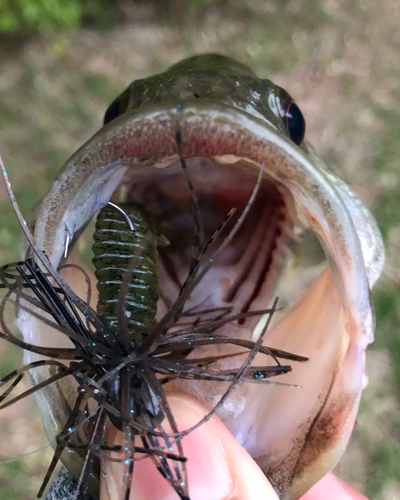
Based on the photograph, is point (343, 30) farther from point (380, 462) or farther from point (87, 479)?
point (87, 479)

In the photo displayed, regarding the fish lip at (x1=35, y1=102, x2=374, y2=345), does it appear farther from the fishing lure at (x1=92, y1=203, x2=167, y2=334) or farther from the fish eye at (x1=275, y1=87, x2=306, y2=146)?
the fish eye at (x1=275, y1=87, x2=306, y2=146)

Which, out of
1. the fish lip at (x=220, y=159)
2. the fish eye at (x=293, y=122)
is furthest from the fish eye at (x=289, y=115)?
the fish lip at (x=220, y=159)

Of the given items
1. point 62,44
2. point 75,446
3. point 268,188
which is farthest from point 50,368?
point 62,44

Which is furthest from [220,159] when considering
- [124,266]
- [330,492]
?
[330,492]

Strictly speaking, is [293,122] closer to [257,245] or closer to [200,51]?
[257,245]

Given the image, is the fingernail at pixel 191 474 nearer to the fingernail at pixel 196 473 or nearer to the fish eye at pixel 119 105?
the fingernail at pixel 196 473

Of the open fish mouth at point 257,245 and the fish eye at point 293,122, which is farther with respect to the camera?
the fish eye at point 293,122
